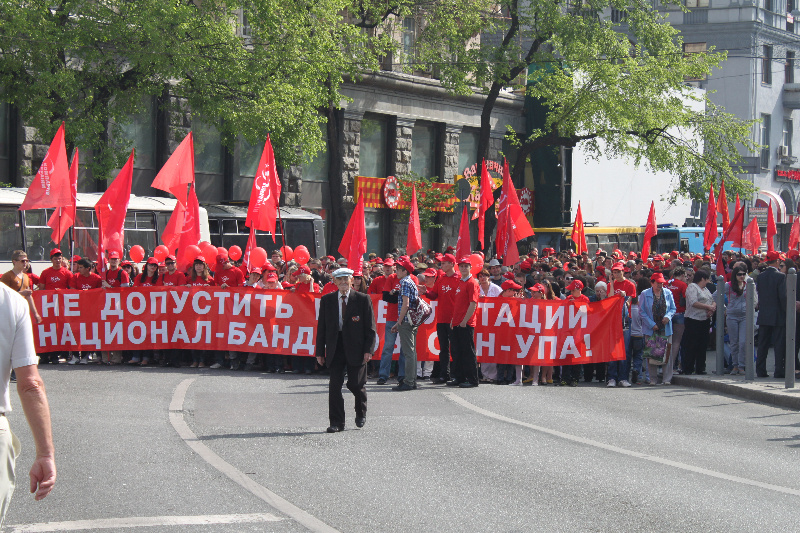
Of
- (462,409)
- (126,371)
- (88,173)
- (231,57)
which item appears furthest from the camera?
(88,173)

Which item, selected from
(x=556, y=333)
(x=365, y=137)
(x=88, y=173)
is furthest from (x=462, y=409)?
(x=365, y=137)

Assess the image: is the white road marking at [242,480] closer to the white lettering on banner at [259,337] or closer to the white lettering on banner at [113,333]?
the white lettering on banner at [259,337]

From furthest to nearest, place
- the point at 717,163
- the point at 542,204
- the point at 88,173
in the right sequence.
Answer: the point at 542,204 → the point at 717,163 → the point at 88,173

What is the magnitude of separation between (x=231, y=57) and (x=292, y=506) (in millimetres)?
18150

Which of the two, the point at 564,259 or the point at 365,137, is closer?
the point at 564,259

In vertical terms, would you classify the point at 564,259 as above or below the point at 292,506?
above

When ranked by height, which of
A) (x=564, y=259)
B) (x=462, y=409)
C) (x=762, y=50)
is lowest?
(x=462, y=409)

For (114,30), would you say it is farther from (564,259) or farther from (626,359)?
(626,359)

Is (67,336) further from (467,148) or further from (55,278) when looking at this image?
(467,148)

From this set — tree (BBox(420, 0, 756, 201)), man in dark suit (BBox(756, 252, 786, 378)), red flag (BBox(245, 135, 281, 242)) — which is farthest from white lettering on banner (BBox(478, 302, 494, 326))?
tree (BBox(420, 0, 756, 201))

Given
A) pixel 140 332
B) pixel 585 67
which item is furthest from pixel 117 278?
pixel 585 67

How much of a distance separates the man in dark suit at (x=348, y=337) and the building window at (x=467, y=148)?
28.6 m

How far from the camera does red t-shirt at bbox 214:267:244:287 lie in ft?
54.2

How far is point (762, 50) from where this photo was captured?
54.1m
